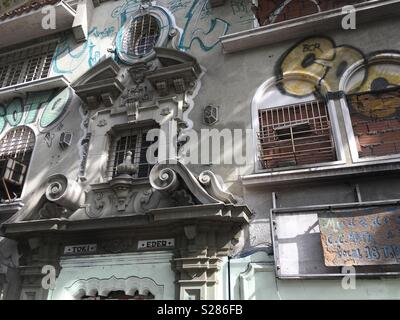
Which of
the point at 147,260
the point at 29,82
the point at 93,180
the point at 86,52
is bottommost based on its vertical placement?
the point at 147,260

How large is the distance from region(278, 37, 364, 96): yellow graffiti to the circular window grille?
4625mm

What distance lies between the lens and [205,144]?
927 cm

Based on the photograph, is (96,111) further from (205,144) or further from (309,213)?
(309,213)

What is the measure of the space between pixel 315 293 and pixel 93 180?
20.3ft

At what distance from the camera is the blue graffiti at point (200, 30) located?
10805mm

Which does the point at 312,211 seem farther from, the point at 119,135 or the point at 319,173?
the point at 119,135

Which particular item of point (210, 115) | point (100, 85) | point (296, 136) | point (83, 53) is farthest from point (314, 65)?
point (83, 53)

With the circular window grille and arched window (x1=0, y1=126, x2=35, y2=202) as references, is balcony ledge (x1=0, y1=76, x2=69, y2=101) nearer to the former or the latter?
arched window (x1=0, y1=126, x2=35, y2=202)

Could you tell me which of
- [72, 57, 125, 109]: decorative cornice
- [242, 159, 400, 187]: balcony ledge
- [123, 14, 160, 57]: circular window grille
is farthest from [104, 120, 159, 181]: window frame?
[242, 159, 400, 187]: balcony ledge

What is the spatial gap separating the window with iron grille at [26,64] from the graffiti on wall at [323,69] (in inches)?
342

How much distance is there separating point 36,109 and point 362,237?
418 inches

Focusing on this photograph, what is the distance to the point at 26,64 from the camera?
13617 millimetres
